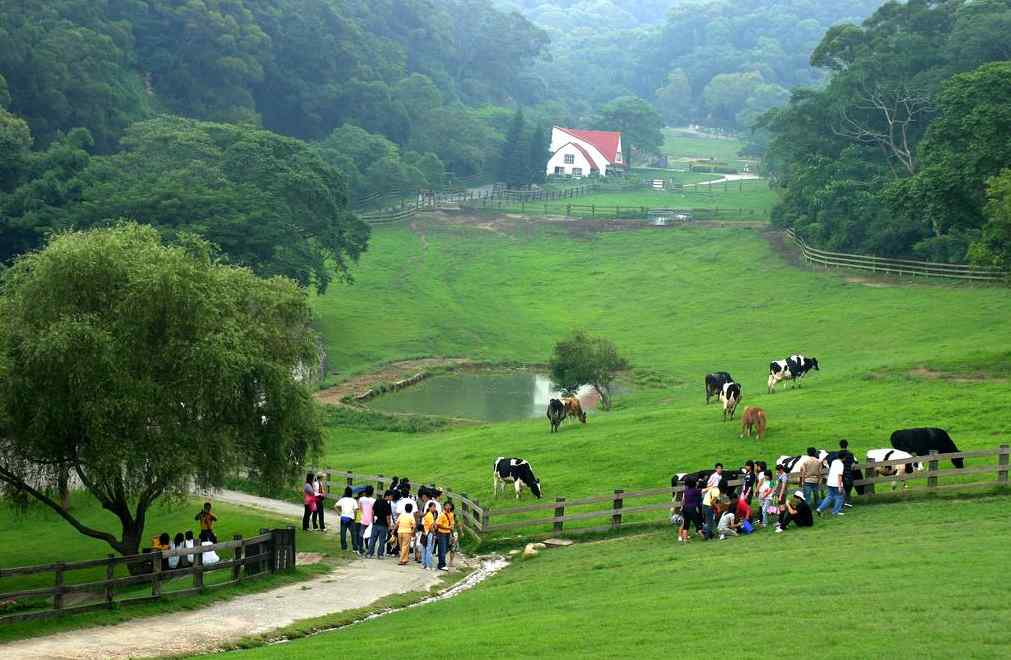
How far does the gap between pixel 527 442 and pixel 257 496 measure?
9095mm

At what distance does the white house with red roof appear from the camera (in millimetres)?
160625

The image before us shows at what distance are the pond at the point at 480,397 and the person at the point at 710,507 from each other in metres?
31.2

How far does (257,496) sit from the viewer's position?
43.5 metres

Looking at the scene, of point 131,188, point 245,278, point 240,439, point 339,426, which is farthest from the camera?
point 131,188

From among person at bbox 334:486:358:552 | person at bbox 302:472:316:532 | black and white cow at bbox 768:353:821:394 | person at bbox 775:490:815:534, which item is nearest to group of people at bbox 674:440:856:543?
person at bbox 775:490:815:534

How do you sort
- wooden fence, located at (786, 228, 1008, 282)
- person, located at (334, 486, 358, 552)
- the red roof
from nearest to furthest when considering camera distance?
person, located at (334, 486, 358, 552) → wooden fence, located at (786, 228, 1008, 282) → the red roof

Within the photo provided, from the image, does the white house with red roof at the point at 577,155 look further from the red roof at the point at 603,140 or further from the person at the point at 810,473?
the person at the point at 810,473

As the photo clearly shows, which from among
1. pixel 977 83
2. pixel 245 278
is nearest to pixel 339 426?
pixel 245 278

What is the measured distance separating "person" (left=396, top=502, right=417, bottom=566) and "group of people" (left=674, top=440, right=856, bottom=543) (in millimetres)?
6361

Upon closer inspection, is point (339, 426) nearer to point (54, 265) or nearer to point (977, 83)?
point (54, 265)

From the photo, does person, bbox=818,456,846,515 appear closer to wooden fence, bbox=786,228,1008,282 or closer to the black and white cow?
the black and white cow

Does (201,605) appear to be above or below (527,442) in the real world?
below

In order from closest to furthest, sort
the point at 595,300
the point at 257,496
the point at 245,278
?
the point at 245,278 → the point at 257,496 → the point at 595,300

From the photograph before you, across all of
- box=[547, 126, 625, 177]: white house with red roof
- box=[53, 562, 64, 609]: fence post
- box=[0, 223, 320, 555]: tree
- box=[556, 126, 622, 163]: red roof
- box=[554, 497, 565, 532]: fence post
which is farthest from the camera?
box=[556, 126, 622, 163]: red roof
